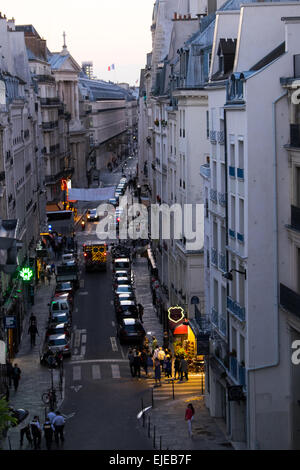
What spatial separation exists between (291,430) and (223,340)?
220 inches

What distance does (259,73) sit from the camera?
29.3 meters

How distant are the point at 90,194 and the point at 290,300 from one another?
58.0 metres

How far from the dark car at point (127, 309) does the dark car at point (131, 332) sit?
3.12 m

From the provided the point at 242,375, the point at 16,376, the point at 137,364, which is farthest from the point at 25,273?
the point at 242,375

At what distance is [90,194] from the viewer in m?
86.2

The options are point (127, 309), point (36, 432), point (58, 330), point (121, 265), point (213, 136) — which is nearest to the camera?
point (36, 432)

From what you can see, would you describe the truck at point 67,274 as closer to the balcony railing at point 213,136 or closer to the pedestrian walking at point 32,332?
the pedestrian walking at point 32,332

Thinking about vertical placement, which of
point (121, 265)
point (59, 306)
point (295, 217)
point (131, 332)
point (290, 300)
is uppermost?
point (295, 217)

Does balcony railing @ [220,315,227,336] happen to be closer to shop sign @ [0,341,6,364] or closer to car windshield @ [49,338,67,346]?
shop sign @ [0,341,6,364]

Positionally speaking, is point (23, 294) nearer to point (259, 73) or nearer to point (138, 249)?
point (138, 249)

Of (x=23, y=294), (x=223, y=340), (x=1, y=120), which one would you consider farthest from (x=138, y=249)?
(x=223, y=340)

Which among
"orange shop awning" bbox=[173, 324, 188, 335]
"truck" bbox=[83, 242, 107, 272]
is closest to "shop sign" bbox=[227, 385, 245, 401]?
"orange shop awning" bbox=[173, 324, 188, 335]

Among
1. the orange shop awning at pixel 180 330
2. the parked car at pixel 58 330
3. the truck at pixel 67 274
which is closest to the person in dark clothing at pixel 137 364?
the orange shop awning at pixel 180 330

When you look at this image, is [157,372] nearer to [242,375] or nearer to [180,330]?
[180,330]
